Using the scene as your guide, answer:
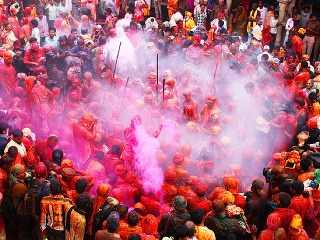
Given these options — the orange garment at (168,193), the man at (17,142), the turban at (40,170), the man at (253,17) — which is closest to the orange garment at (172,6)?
the man at (253,17)

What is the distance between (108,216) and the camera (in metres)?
6.49

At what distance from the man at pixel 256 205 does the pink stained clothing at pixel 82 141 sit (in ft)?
9.61

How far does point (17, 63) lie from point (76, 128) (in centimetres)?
338

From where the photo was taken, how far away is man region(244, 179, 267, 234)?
6.98m

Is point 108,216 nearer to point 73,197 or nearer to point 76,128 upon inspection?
point 73,197

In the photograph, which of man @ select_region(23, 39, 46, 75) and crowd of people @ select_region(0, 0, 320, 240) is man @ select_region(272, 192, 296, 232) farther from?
man @ select_region(23, 39, 46, 75)

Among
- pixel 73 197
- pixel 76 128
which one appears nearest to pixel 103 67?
pixel 76 128

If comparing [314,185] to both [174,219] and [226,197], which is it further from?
[174,219]

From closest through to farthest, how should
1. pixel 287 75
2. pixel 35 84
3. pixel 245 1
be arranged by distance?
pixel 35 84 < pixel 287 75 < pixel 245 1

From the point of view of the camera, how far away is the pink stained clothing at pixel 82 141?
28.5 feet

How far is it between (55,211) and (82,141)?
7.75ft

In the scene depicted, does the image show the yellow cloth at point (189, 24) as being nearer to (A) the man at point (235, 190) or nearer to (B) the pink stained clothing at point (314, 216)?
(A) the man at point (235, 190)

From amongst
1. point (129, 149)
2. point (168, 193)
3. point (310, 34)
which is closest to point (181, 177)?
point (168, 193)

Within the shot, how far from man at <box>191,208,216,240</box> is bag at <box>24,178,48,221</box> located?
79.0 inches
